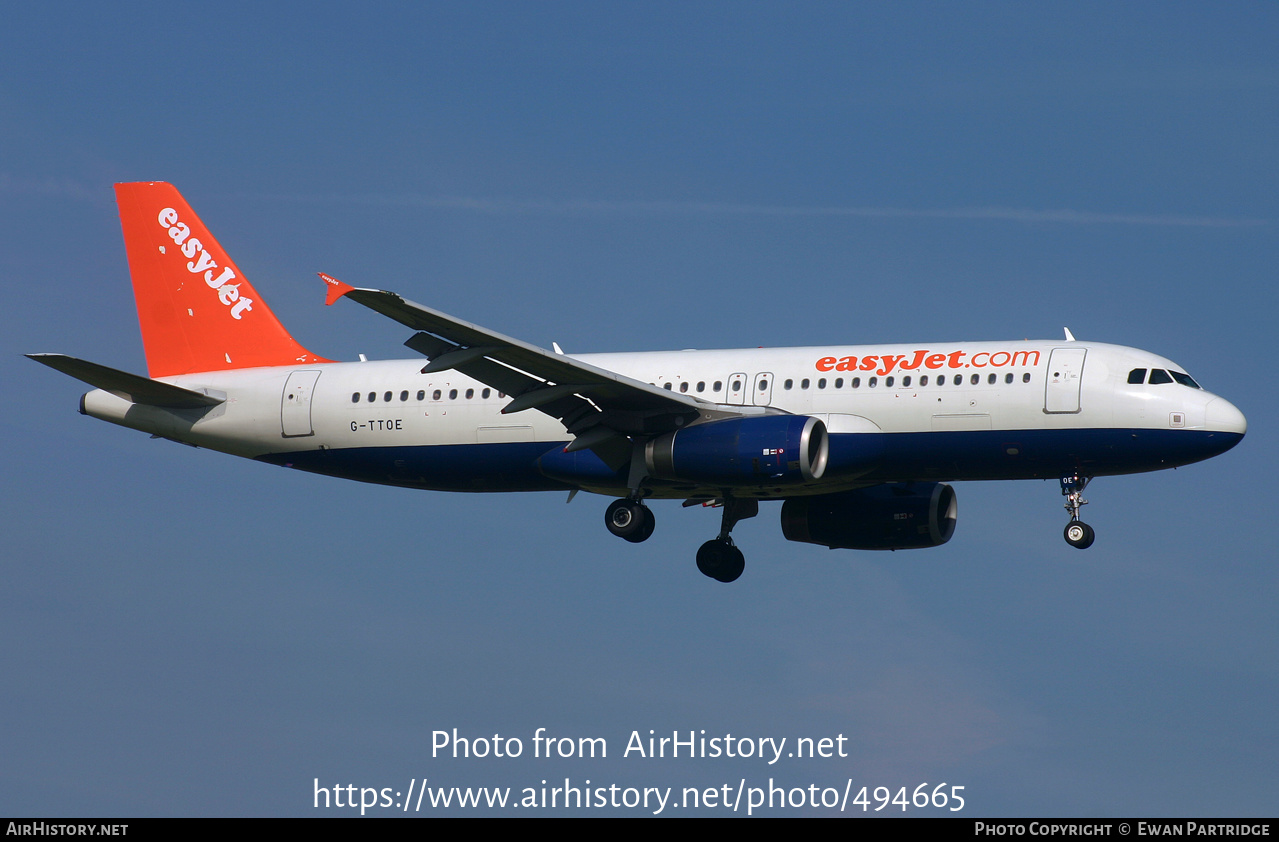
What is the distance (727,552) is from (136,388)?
16.1 m

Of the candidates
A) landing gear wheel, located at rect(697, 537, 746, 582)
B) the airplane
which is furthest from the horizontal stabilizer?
landing gear wheel, located at rect(697, 537, 746, 582)

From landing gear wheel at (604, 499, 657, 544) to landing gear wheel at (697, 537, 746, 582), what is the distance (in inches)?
154

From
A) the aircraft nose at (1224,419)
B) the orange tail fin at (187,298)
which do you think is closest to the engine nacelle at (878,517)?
the aircraft nose at (1224,419)

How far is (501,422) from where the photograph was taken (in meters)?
44.7

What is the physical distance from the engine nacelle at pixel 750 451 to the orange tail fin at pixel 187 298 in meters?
12.9

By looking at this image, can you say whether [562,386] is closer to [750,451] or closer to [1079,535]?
[750,451]

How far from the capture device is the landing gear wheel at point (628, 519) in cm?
4362

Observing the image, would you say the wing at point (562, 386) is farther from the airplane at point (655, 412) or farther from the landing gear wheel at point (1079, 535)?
the landing gear wheel at point (1079, 535)

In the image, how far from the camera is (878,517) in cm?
4638

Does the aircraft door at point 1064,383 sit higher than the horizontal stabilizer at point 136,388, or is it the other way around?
the aircraft door at point 1064,383

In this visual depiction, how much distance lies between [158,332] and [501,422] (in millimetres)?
11302

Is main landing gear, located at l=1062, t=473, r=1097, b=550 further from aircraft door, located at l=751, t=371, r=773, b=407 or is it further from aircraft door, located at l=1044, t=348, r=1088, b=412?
aircraft door, located at l=751, t=371, r=773, b=407

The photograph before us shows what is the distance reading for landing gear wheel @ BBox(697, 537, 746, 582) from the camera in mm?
47250

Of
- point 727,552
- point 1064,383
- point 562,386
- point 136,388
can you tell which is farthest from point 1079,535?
point 136,388
